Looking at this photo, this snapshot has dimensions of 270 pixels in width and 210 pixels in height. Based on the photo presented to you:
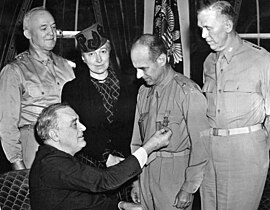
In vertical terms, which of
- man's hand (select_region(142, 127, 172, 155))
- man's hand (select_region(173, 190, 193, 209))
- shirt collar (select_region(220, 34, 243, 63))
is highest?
shirt collar (select_region(220, 34, 243, 63))

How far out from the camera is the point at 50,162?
8.16 feet

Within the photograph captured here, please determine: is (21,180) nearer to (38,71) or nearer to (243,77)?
(38,71)

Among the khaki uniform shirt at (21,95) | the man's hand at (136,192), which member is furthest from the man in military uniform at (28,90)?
the man's hand at (136,192)

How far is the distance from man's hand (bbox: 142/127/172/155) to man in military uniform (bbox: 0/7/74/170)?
1006 mm

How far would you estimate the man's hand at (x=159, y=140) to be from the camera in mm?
2701

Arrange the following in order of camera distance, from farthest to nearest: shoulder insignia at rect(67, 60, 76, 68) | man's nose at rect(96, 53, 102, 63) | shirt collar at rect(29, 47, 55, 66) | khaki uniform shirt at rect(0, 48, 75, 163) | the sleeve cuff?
shoulder insignia at rect(67, 60, 76, 68)
shirt collar at rect(29, 47, 55, 66)
khaki uniform shirt at rect(0, 48, 75, 163)
man's nose at rect(96, 53, 102, 63)
the sleeve cuff

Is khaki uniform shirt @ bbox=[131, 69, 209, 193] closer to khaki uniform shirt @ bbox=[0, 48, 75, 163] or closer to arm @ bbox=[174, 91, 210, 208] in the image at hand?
arm @ bbox=[174, 91, 210, 208]

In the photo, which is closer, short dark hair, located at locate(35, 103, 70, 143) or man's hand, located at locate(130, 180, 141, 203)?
short dark hair, located at locate(35, 103, 70, 143)

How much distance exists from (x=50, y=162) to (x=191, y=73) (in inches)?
72.9

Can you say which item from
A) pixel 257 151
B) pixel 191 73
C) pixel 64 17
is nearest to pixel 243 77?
pixel 257 151

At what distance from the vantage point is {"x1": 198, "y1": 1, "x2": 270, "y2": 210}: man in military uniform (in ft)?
9.70

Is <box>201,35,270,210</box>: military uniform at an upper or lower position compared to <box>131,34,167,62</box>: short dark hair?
lower

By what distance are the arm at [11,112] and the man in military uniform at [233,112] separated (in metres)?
1.17

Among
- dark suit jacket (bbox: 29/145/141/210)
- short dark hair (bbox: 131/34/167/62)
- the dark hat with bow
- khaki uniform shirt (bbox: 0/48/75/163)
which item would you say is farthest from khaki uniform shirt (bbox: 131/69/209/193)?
khaki uniform shirt (bbox: 0/48/75/163)
